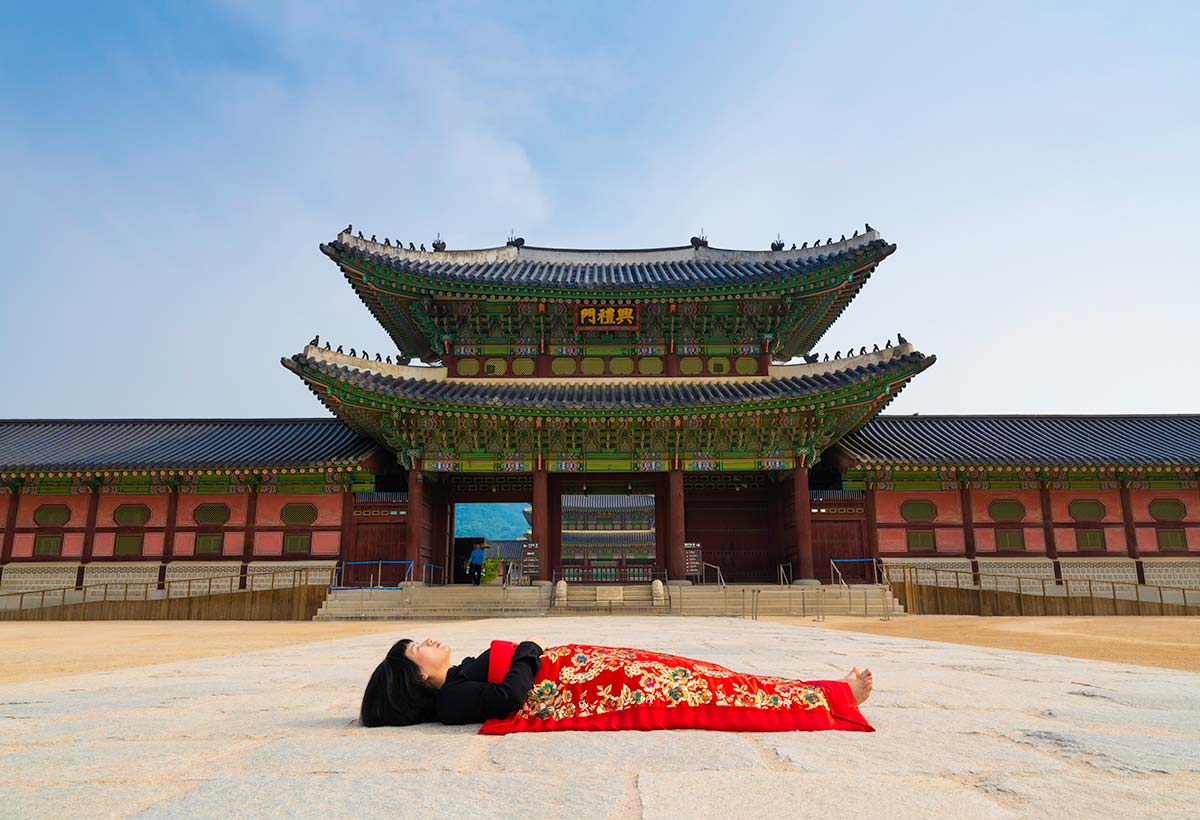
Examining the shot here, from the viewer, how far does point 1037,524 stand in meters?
20.0

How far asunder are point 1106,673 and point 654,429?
13.8 meters

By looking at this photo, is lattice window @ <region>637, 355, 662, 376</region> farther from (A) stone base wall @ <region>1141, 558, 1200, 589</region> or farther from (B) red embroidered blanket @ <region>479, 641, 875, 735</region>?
(B) red embroidered blanket @ <region>479, 641, 875, 735</region>

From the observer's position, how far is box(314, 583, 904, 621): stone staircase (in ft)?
54.4

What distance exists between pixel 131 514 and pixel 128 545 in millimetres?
792

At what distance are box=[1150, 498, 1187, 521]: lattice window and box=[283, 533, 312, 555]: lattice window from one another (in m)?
21.7

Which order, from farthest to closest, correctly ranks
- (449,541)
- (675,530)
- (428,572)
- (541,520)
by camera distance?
1. (449,541)
2. (428,572)
3. (541,520)
4. (675,530)

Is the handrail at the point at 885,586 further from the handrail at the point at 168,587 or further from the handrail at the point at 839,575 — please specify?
the handrail at the point at 168,587

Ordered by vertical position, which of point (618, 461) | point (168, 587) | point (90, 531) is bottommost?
point (168, 587)

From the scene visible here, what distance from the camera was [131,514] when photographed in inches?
787

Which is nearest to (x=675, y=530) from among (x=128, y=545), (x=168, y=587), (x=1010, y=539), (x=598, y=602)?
(x=598, y=602)

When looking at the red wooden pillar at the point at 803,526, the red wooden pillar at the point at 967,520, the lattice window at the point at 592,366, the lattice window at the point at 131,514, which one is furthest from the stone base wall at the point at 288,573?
the red wooden pillar at the point at 967,520

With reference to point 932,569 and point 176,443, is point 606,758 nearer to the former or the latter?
point 932,569

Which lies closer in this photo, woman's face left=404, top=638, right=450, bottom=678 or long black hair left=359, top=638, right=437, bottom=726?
long black hair left=359, top=638, right=437, bottom=726

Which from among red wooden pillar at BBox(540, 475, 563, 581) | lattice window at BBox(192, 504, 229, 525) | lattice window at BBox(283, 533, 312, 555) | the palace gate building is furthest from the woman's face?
lattice window at BBox(192, 504, 229, 525)
